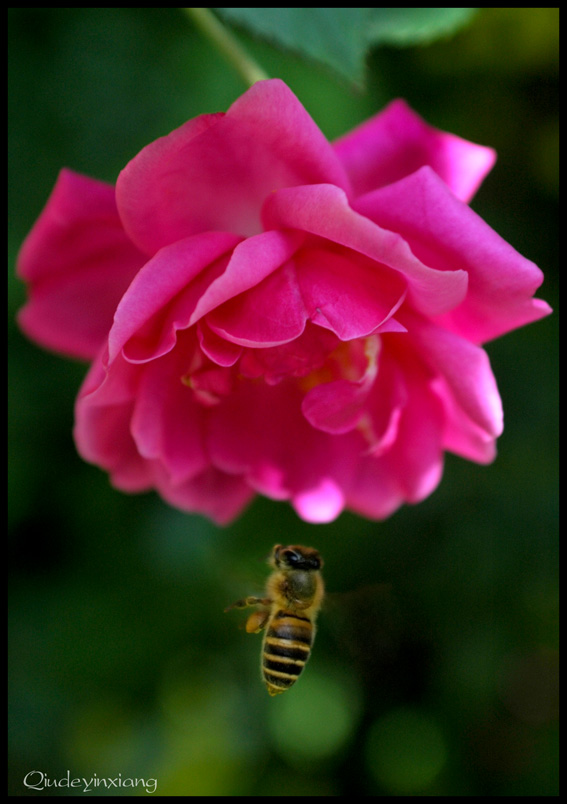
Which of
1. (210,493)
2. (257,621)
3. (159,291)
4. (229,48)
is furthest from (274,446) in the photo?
(229,48)

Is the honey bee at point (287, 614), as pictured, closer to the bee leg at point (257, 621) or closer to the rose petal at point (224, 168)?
the bee leg at point (257, 621)

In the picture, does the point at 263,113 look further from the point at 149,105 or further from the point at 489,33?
the point at 489,33

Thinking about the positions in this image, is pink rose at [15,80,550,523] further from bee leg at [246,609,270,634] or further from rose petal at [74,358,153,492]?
bee leg at [246,609,270,634]

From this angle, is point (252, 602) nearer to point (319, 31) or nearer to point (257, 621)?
Answer: point (257, 621)

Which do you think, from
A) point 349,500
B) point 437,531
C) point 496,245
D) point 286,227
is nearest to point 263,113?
point 286,227

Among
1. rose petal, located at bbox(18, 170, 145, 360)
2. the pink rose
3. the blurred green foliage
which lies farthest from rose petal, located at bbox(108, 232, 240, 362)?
the blurred green foliage

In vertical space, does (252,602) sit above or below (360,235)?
below
